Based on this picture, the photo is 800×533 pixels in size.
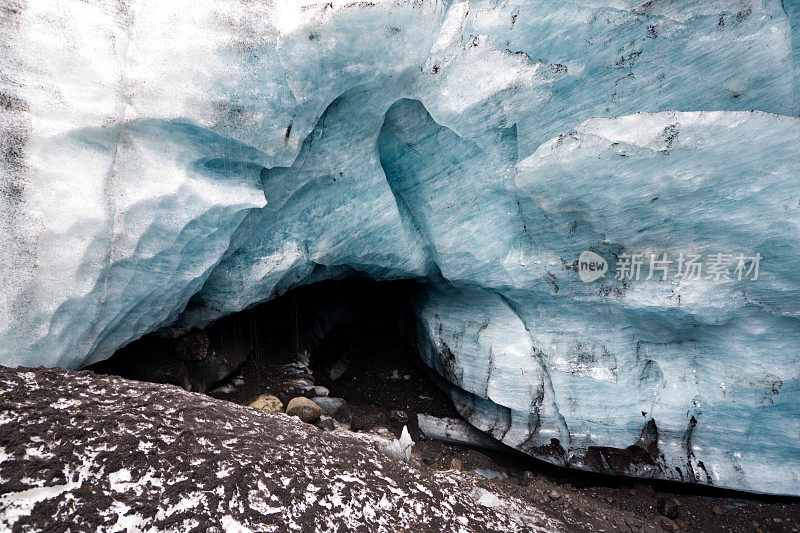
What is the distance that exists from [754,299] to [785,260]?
0.36 m

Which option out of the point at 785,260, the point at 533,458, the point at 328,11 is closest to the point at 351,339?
the point at 533,458

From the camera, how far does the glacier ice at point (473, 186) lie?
257 cm

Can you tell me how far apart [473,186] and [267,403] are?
9.10ft

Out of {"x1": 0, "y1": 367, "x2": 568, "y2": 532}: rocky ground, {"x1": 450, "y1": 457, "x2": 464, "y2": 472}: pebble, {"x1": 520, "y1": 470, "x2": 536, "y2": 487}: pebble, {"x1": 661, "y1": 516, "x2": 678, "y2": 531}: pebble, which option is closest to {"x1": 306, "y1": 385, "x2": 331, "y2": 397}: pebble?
{"x1": 450, "y1": 457, "x2": 464, "y2": 472}: pebble

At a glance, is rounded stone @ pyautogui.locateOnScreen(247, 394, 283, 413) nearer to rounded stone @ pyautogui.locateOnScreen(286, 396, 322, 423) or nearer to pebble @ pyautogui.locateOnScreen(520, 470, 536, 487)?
rounded stone @ pyautogui.locateOnScreen(286, 396, 322, 423)

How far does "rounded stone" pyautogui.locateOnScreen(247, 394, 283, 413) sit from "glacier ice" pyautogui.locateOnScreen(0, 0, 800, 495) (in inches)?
35.9

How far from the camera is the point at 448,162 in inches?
148

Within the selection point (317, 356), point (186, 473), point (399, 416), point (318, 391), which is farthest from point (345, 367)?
point (186, 473)

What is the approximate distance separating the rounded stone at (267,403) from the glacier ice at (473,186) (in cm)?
91

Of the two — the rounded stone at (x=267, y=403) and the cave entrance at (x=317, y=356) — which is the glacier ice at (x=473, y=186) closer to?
the cave entrance at (x=317, y=356)

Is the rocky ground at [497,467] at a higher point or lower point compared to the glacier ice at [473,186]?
lower

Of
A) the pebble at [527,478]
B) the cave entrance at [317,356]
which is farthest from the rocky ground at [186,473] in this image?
the cave entrance at [317,356]

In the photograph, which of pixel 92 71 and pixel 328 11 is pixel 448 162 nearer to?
pixel 328 11

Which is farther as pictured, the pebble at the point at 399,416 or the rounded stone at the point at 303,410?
the pebble at the point at 399,416
